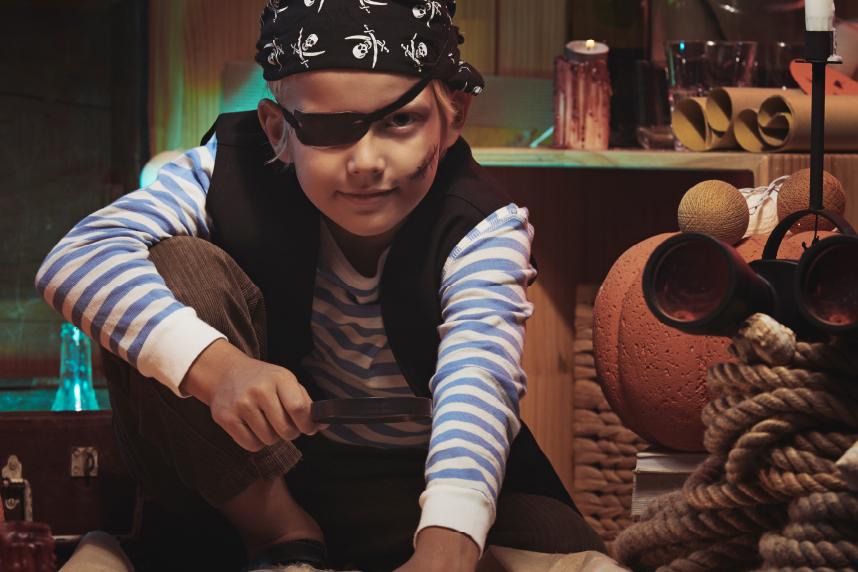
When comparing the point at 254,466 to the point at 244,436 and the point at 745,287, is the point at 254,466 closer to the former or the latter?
the point at 244,436

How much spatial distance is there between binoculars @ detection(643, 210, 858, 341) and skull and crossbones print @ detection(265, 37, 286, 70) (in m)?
0.51

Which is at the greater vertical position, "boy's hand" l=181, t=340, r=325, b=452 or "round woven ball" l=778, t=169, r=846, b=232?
"round woven ball" l=778, t=169, r=846, b=232

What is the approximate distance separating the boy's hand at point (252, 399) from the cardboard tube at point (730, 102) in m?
0.93

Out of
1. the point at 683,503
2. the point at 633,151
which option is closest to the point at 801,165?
the point at 633,151

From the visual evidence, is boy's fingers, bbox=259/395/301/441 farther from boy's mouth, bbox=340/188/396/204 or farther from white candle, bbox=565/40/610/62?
white candle, bbox=565/40/610/62

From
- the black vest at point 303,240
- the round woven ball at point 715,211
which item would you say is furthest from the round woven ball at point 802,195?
the black vest at point 303,240

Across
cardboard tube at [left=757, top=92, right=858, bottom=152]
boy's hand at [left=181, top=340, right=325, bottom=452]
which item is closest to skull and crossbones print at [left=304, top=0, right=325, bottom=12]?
boy's hand at [left=181, top=340, right=325, bottom=452]

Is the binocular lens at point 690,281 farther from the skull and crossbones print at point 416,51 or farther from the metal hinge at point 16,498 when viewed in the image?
the metal hinge at point 16,498

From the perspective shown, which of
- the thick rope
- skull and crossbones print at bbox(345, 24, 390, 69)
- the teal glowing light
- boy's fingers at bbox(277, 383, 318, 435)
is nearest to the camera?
the thick rope

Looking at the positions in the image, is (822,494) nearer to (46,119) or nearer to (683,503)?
(683,503)

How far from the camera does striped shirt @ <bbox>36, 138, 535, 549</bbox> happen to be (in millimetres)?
1204

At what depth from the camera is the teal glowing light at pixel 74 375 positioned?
2025 millimetres

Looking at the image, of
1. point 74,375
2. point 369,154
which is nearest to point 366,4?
point 369,154

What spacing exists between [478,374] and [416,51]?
0.34 metres
